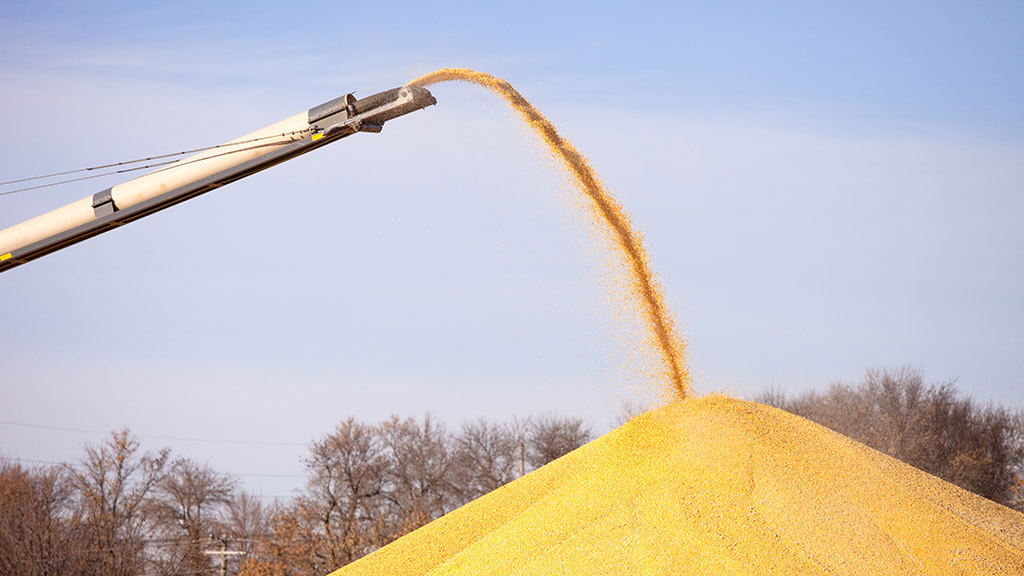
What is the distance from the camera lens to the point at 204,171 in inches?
456

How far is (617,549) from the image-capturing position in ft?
38.7

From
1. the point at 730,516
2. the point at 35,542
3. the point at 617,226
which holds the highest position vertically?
the point at 35,542

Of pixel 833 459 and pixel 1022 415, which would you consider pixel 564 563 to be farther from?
pixel 1022 415

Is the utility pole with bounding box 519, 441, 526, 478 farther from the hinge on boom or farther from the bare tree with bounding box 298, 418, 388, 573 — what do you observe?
the hinge on boom

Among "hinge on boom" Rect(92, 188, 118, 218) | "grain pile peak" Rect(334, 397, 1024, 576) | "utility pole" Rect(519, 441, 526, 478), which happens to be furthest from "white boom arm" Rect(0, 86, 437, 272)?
"utility pole" Rect(519, 441, 526, 478)

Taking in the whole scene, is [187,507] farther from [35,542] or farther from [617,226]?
[617,226]

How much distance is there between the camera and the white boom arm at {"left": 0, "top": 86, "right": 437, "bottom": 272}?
11180mm

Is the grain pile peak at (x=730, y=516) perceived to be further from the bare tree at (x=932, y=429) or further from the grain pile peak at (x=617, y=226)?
the bare tree at (x=932, y=429)

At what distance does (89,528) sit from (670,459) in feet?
126

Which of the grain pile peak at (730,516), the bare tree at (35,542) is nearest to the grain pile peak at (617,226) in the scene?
the grain pile peak at (730,516)

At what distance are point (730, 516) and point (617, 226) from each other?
4.59m

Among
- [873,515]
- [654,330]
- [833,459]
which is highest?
[654,330]

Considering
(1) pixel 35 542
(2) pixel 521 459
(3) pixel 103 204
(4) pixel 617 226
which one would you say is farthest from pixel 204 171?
(2) pixel 521 459

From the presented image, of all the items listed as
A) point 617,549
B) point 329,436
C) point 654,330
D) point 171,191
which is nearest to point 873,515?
point 617,549
